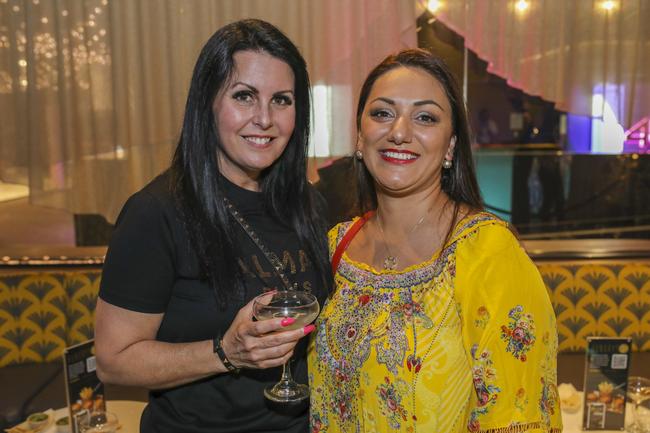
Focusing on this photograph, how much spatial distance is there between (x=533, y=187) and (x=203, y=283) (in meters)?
3.64

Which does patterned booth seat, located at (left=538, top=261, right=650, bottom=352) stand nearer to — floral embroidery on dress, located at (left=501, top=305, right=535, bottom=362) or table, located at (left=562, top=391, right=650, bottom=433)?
table, located at (left=562, top=391, right=650, bottom=433)

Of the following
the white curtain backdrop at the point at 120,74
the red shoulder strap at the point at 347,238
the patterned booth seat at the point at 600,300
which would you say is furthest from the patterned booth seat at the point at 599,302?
the red shoulder strap at the point at 347,238

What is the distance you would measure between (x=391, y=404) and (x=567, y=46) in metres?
2.98

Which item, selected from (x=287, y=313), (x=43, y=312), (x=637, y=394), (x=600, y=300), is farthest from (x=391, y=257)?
(x=43, y=312)

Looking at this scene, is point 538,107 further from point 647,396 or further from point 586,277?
point 647,396

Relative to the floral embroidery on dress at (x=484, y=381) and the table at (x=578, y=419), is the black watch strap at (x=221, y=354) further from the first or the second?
the table at (x=578, y=419)

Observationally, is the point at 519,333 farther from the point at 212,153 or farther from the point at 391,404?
the point at 212,153

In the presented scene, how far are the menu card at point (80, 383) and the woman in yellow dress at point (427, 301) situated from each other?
32.7 inches

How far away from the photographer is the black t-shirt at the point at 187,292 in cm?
150

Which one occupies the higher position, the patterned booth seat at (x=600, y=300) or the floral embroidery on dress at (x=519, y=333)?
the floral embroidery on dress at (x=519, y=333)

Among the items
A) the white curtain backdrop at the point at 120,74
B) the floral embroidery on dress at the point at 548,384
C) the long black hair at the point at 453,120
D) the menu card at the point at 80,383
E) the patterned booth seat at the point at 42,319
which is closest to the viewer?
the floral embroidery on dress at the point at 548,384

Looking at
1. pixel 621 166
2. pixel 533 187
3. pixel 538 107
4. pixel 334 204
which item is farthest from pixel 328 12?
pixel 621 166

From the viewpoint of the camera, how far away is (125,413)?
7.55ft

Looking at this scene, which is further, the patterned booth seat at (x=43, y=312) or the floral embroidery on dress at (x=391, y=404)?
the patterned booth seat at (x=43, y=312)
